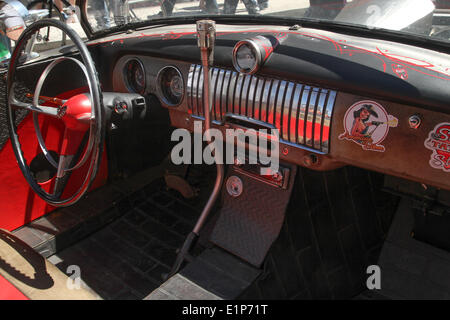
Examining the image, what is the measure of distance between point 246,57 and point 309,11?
17.9 inches

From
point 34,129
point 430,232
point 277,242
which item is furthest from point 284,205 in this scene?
point 34,129

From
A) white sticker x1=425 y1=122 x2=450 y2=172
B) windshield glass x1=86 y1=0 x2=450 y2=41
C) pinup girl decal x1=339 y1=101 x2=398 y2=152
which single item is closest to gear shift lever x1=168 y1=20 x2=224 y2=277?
windshield glass x1=86 y1=0 x2=450 y2=41

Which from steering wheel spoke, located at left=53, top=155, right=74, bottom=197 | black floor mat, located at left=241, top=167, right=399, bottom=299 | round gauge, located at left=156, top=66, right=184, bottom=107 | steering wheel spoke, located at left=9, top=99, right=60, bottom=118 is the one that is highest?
round gauge, located at left=156, top=66, right=184, bottom=107

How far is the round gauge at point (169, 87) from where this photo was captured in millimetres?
2308

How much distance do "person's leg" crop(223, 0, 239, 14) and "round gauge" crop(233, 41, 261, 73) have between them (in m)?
0.52

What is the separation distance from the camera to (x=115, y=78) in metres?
2.59

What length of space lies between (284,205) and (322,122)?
0.52 meters

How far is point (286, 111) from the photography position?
1.79 metres

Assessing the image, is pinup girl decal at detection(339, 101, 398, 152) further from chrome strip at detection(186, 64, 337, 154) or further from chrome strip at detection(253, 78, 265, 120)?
chrome strip at detection(253, 78, 265, 120)

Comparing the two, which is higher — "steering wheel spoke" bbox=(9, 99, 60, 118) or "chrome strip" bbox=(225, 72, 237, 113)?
"chrome strip" bbox=(225, 72, 237, 113)

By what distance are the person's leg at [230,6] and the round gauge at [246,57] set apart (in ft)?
1.72

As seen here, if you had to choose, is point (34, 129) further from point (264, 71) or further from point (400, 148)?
point (400, 148)

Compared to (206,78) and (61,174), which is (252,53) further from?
(61,174)

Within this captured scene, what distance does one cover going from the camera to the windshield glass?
67.6 inches
